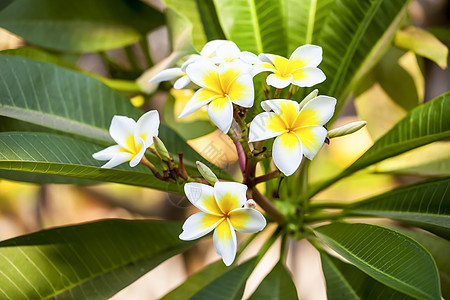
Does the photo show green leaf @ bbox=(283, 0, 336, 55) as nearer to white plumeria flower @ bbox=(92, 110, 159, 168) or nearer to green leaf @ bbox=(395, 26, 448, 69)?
green leaf @ bbox=(395, 26, 448, 69)

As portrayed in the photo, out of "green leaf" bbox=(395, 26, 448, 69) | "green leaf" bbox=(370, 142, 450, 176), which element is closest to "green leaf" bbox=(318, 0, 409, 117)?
"green leaf" bbox=(395, 26, 448, 69)

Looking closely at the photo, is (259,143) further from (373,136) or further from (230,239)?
(373,136)

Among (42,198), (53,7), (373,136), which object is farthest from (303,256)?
(53,7)

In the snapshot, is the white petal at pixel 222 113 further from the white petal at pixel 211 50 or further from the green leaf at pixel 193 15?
the green leaf at pixel 193 15

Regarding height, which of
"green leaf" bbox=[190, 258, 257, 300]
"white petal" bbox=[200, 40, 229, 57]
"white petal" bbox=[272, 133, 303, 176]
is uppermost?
"white petal" bbox=[200, 40, 229, 57]

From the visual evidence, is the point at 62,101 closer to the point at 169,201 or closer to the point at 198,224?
the point at 198,224

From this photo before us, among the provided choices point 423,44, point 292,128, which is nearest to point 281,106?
point 292,128
